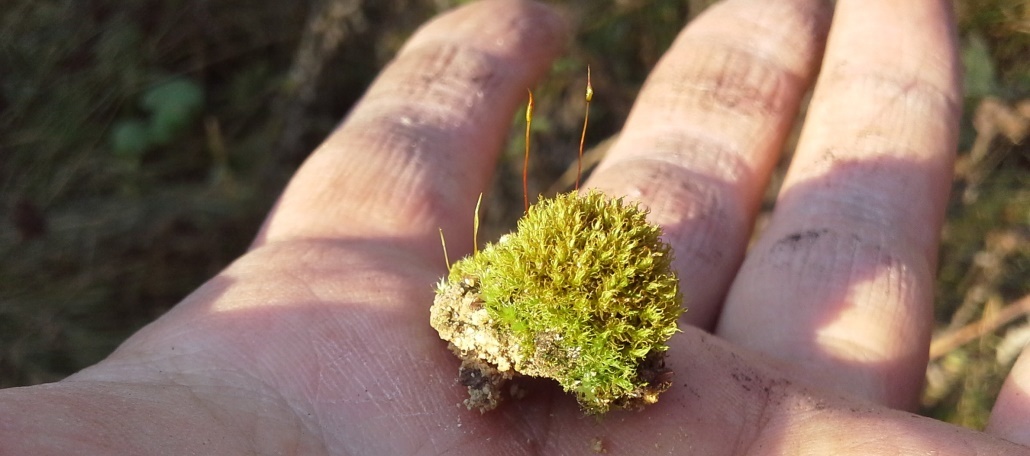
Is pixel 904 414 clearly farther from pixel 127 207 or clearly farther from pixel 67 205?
pixel 67 205

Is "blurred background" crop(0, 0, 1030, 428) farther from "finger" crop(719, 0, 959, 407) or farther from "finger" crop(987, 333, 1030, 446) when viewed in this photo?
"finger" crop(987, 333, 1030, 446)

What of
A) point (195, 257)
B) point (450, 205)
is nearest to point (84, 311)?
point (195, 257)

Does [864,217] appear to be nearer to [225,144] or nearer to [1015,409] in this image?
[1015,409]

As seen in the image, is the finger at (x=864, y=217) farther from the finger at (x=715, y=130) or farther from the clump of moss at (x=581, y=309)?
the clump of moss at (x=581, y=309)

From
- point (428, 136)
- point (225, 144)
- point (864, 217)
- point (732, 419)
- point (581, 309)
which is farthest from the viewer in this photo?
point (225, 144)

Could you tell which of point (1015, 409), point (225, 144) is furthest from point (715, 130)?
point (225, 144)

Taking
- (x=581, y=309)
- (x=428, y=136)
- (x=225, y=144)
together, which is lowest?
(x=225, y=144)
